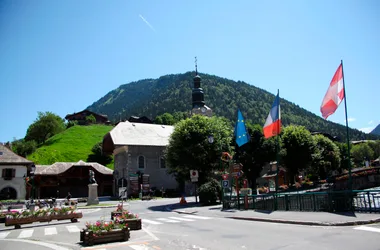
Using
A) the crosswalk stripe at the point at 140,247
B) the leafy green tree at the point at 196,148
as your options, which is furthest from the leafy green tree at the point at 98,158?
the crosswalk stripe at the point at 140,247

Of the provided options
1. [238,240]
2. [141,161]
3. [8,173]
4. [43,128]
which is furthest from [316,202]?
[43,128]

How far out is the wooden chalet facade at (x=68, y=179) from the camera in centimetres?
5888

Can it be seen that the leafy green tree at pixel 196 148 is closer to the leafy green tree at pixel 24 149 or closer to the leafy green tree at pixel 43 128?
the leafy green tree at pixel 24 149

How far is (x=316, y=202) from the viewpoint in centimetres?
1706

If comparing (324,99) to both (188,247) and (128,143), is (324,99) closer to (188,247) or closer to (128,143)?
(188,247)

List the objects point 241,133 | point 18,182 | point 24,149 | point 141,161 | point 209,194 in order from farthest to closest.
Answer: point 24,149 → point 18,182 → point 141,161 → point 209,194 → point 241,133

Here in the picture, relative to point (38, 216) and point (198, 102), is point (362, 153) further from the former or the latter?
point (38, 216)

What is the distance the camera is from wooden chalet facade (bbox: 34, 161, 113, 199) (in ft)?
193

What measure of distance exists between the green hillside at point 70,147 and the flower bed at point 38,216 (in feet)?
213

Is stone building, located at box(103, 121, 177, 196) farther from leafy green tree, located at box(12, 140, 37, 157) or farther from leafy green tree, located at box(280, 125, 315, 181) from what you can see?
leafy green tree, located at box(12, 140, 37, 157)

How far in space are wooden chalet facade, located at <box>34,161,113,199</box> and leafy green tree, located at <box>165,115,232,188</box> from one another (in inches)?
1095

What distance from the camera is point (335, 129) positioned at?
184 metres

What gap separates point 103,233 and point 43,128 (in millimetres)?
Result: 110097

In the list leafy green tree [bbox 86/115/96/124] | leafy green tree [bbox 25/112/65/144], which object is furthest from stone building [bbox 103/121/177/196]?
leafy green tree [bbox 86/115/96/124]
